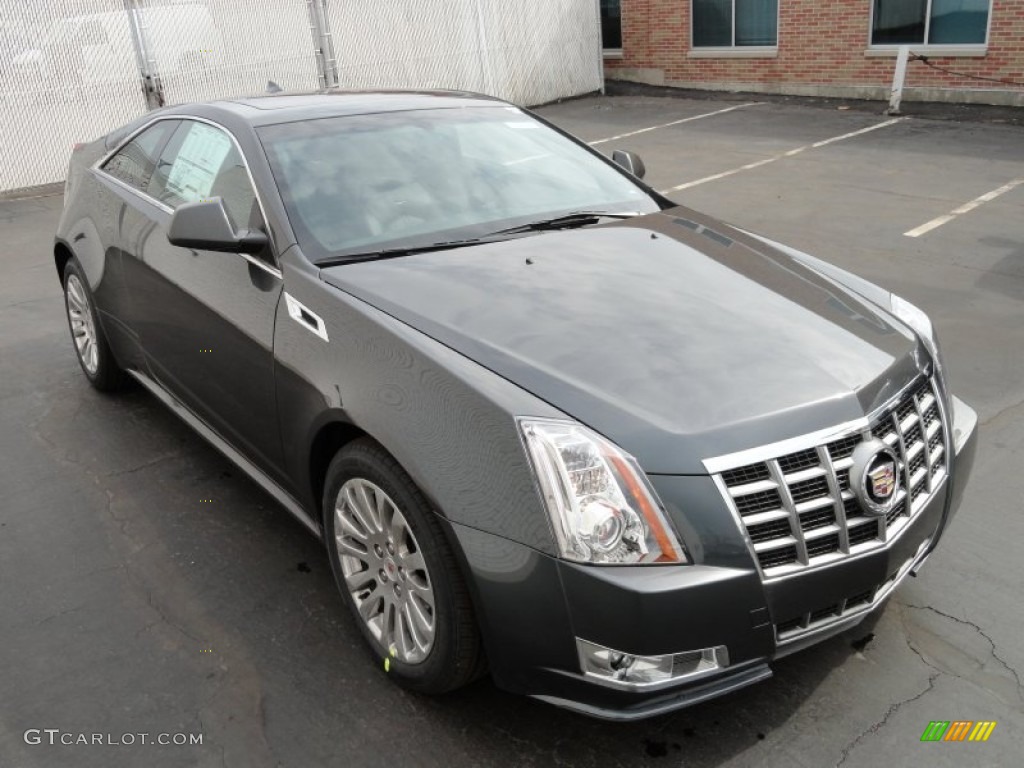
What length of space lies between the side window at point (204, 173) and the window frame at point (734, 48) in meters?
13.9

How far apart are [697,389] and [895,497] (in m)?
0.61

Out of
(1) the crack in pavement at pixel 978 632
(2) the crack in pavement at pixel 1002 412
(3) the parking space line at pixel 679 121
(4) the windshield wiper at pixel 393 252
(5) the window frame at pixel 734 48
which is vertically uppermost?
(4) the windshield wiper at pixel 393 252

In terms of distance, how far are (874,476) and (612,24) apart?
17.7 metres

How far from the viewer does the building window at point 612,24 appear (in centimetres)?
1855

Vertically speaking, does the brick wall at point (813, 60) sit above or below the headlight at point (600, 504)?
below

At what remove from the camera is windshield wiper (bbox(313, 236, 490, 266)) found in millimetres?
3275

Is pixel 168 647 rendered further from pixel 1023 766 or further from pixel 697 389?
pixel 1023 766

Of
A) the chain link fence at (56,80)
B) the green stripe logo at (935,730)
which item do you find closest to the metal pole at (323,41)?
the chain link fence at (56,80)

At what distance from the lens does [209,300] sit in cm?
369

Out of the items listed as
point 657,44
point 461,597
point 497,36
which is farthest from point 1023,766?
point 657,44

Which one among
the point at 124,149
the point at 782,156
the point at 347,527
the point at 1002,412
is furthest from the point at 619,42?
the point at 347,527

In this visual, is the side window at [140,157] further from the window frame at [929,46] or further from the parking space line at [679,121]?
the window frame at [929,46]

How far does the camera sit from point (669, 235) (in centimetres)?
368

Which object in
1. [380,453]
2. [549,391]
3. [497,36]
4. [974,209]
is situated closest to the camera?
[549,391]
